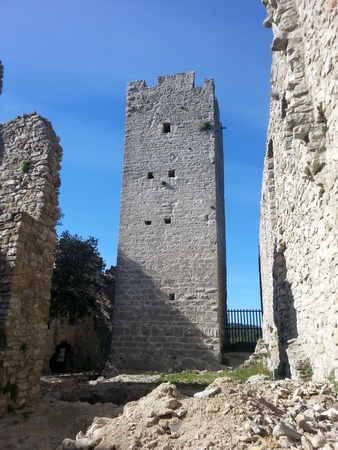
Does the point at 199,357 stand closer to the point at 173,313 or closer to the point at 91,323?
the point at 173,313

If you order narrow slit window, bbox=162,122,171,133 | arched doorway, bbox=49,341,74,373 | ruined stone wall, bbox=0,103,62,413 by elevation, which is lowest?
arched doorway, bbox=49,341,74,373

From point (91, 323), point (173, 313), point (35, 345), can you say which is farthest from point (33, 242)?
point (91, 323)

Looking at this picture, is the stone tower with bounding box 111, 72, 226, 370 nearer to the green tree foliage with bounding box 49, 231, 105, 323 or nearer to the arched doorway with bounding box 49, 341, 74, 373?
the green tree foliage with bounding box 49, 231, 105, 323

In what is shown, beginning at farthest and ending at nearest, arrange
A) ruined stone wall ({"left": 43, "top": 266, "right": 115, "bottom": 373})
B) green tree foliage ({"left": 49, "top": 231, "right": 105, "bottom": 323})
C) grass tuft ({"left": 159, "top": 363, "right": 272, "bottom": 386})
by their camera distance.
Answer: ruined stone wall ({"left": 43, "top": 266, "right": 115, "bottom": 373}) < green tree foliage ({"left": 49, "top": 231, "right": 105, "bottom": 323}) < grass tuft ({"left": 159, "top": 363, "right": 272, "bottom": 386})

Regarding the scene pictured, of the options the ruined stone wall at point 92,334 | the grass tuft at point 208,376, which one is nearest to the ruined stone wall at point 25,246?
the grass tuft at point 208,376

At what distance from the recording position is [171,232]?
13945mm

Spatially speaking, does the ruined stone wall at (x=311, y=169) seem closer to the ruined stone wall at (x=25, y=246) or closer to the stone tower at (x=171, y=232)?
the ruined stone wall at (x=25, y=246)

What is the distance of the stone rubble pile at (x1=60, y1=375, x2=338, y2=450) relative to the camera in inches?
102

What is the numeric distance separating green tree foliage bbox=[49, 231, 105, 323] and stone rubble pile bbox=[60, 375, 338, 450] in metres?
10.7

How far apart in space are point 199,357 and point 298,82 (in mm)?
10128

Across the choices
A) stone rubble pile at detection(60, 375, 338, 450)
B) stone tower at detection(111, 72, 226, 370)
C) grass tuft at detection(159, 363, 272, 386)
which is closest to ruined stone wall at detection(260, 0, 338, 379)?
stone rubble pile at detection(60, 375, 338, 450)

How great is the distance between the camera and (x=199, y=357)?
1227 cm

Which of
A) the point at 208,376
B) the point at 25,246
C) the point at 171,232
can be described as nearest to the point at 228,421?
the point at 25,246

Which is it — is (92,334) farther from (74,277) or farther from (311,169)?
(311,169)
